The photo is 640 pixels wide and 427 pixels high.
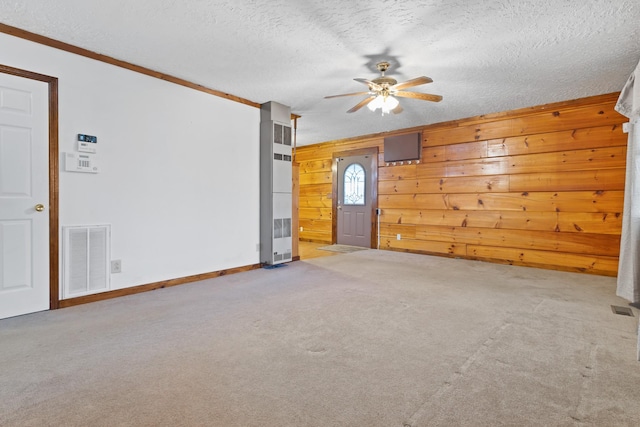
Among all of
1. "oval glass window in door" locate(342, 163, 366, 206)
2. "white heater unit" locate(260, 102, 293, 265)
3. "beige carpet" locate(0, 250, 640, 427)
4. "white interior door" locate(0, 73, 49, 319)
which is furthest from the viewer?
"oval glass window in door" locate(342, 163, 366, 206)

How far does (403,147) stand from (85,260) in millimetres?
5262

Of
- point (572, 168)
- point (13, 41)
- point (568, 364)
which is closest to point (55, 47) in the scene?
point (13, 41)

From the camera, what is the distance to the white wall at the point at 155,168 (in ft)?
10.1

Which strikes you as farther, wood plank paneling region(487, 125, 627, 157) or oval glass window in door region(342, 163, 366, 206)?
oval glass window in door region(342, 163, 366, 206)

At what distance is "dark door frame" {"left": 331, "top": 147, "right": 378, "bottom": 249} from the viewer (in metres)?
6.79

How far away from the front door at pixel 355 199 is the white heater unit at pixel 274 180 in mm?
2407

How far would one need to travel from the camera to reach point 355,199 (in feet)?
23.5

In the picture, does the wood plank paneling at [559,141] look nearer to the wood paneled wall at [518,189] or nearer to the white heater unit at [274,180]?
the wood paneled wall at [518,189]

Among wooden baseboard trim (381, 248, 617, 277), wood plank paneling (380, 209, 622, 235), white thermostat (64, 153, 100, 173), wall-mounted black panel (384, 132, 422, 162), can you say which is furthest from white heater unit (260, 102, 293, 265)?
wooden baseboard trim (381, 248, 617, 277)

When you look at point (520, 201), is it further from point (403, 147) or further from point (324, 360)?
point (324, 360)

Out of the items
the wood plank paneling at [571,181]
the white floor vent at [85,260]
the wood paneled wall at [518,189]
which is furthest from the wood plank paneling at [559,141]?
the white floor vent at [85,260]

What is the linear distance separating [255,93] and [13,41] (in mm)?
2389

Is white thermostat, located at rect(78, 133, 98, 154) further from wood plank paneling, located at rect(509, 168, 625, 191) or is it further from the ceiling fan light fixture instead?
wood plank paneling, located at rect(509, 168, 625, 191)

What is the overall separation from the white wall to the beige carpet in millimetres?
682
